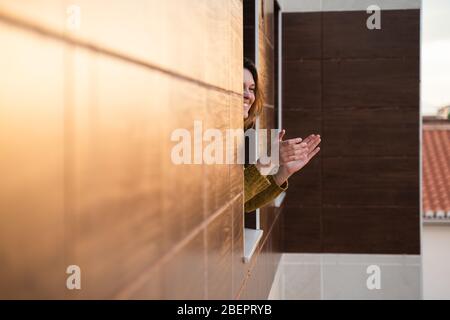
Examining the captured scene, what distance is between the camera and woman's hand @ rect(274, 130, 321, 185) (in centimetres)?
303

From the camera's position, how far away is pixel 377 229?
586 cm

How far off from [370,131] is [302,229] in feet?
2.98

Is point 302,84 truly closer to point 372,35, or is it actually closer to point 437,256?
point 372,35

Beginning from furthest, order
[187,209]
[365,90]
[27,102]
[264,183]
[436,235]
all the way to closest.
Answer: [436,235] → [365,90] → [264,183] → [187,209] → [27,102]

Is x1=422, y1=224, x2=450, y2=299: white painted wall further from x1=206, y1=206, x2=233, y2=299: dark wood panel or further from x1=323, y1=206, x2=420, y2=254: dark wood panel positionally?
x1=206, y1=206, x2=233, y2=299: dark wood panel

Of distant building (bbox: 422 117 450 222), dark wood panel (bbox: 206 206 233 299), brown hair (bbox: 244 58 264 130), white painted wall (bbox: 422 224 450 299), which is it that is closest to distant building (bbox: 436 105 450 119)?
distant building (bbox: 422 117 450 222)

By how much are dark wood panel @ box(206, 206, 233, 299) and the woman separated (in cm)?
78

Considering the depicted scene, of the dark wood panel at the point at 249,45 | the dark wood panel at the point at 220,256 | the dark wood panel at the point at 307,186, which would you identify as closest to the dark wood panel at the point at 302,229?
the dark wood panel at the point at 307,186

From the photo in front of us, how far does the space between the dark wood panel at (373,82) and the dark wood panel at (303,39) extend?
0.15 meters

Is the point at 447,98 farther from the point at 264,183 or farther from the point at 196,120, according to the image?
the point at 196,120
